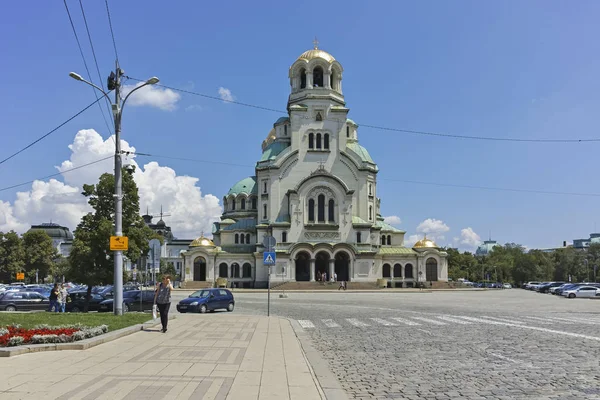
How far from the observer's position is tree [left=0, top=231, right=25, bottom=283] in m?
83.9

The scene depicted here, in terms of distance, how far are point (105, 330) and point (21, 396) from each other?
7.27 meters

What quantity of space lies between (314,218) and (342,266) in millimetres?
7535

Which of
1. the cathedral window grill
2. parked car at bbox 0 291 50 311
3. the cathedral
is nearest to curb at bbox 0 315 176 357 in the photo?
parked car at bbox 0 291 50 311

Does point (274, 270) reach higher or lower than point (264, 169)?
lower

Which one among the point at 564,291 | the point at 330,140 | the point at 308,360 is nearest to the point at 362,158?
the point at 330,140

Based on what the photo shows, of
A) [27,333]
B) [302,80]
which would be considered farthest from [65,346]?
[302,80]

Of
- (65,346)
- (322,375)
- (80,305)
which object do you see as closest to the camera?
(322,375)

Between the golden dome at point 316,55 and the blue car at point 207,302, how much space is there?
5268 cm

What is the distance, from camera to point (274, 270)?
232 ft

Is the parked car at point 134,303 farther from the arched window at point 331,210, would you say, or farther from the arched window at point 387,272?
the arched window at point 387,272

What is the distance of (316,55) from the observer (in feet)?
254

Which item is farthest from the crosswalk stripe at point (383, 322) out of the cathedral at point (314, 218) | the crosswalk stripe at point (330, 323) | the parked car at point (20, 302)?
the cathedral at point (314, 218)

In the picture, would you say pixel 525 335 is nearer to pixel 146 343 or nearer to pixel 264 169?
pixel 146 343

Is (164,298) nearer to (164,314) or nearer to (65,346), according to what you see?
(164,314)
